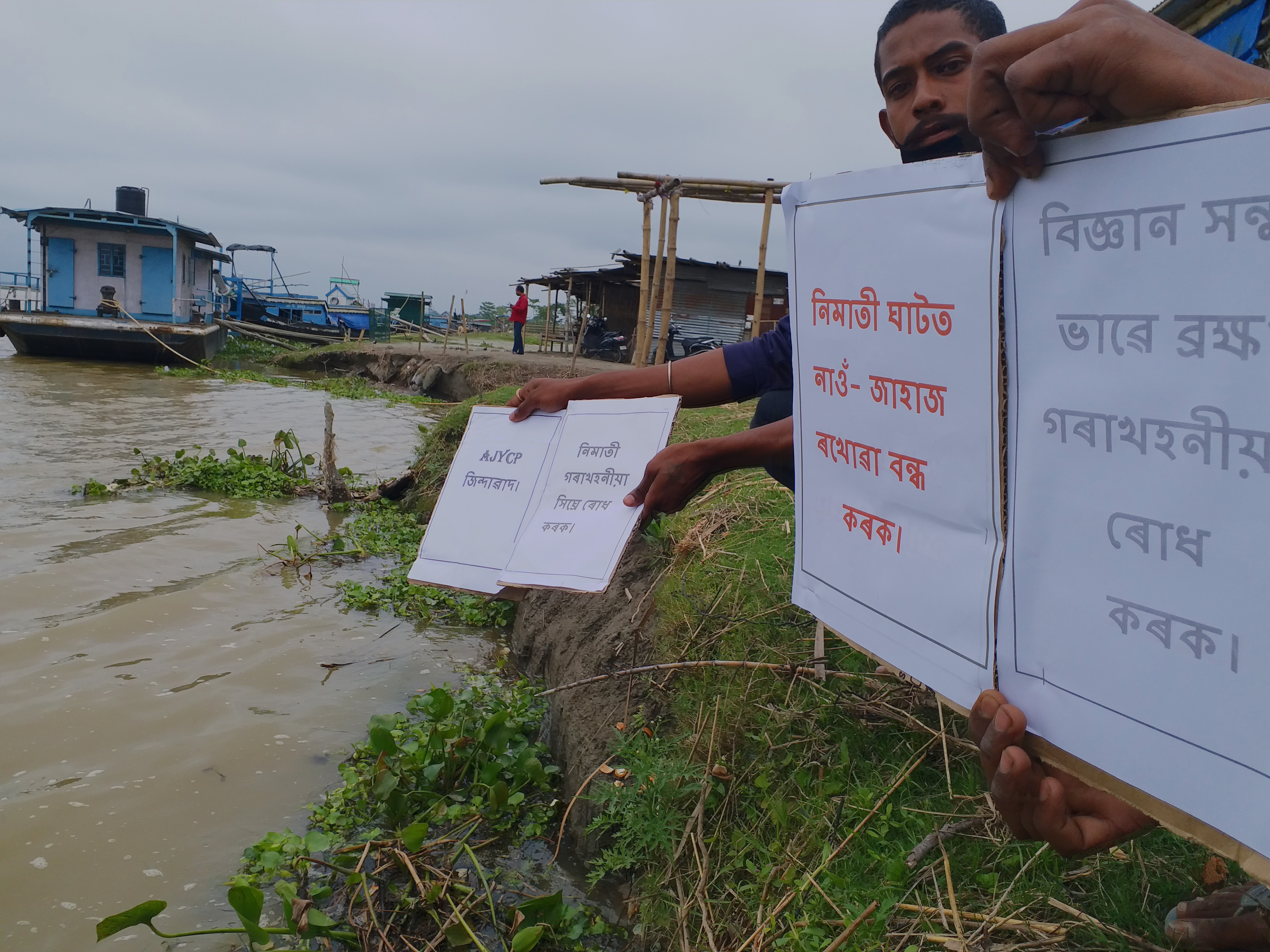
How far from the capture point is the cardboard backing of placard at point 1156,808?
3.31 ft

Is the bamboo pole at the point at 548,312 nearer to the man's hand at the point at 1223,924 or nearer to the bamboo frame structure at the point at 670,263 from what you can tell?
the bamboo frame structure at the point at 670,263

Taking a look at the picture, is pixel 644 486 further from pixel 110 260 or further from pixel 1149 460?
pixel 110 260

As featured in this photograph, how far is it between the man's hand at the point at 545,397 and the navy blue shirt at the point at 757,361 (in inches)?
20.5

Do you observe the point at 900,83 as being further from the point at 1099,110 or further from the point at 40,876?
the point at 40,876

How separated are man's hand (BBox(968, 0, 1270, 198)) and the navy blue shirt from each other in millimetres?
1605

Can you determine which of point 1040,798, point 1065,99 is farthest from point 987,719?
point 1065,99

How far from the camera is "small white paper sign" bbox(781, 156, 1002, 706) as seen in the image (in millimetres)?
1328

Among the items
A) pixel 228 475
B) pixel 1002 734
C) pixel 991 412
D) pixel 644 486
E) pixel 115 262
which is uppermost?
pixel 115 262

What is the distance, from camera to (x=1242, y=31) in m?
5.49

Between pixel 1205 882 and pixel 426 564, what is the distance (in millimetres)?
1945

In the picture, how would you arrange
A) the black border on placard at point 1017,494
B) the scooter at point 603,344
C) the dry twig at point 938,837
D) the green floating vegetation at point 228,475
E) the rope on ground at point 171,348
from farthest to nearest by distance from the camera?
the scooter at point 603,344, the rope on ground at point 171,348, the green floating vegetation at point 228,475, the dry twig at point 938,837, the black border on placard at point 1017,494

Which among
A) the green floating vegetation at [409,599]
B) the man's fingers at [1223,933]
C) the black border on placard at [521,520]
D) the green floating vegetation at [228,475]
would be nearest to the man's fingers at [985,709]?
the man's fingers at [1223,933]

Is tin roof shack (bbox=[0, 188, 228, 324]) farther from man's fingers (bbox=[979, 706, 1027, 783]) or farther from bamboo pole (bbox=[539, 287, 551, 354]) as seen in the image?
man's fingers (bbox=[979, 706, 1027, 783])

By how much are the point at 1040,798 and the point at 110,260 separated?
27206 millimetres
